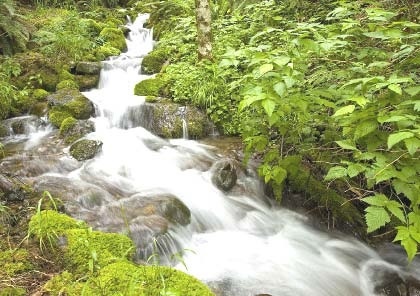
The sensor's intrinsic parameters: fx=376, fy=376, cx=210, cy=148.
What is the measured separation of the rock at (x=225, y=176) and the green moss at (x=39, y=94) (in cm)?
396

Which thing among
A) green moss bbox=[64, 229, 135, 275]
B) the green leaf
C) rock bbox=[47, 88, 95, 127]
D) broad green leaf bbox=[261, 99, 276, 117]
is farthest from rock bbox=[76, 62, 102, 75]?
the green leaf

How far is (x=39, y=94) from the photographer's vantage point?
7.25m

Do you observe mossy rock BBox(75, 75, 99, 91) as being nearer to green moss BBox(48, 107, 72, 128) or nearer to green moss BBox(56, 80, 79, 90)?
green moss BBox(56, 80, 79, 90)

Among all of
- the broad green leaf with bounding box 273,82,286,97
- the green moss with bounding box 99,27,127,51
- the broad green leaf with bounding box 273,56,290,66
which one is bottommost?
the broad green leaf with bounding box 273,82,286,97

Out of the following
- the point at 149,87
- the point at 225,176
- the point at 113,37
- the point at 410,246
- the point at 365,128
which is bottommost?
the point at 225,176

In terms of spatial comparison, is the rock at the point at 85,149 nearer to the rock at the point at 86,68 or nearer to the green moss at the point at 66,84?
the green moss at the point at 66,84

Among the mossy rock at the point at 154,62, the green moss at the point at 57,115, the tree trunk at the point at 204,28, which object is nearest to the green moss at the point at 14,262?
the green moss at the point at 57,115

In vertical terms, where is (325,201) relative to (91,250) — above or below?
below

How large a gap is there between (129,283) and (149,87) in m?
5.79

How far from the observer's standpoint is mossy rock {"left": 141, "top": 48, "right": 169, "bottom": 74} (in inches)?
347

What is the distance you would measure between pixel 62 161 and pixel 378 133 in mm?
4371

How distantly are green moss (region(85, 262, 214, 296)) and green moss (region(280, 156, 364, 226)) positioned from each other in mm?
2307

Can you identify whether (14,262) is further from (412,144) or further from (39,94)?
(39,94)

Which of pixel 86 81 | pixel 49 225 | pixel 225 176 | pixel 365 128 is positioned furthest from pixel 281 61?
pixel 86 81
